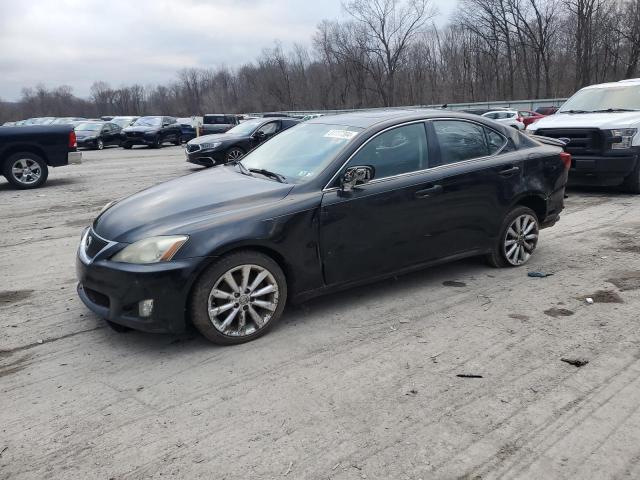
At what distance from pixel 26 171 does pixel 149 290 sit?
34.3 ft

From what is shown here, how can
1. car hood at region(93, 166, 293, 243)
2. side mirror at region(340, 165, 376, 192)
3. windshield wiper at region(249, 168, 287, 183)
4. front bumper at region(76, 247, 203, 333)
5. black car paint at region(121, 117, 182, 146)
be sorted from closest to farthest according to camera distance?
1. front bumper at region(76, 247, 203, 333)
2. car hood at region(93, 166, 293, 243)
3. side mirror at region(340, 165, 376, 192)
4. windshield wiper at region(249, 168, 287, 183)
5. black car paint at region(121, 117, 182, 146)

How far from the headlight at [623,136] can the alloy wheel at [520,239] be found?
482 cm

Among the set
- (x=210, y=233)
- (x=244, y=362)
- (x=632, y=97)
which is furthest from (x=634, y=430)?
(x=632, y=97)

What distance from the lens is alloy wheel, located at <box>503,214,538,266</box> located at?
217 inches

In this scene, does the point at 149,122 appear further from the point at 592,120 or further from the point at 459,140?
the point at 459,140

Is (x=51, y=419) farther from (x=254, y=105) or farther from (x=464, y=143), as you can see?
(x=254, y=105)

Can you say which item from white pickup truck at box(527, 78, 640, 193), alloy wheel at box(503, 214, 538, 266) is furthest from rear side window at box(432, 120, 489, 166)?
white pickup truck at box(527, 78, 640, 193)

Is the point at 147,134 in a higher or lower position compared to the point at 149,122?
lower

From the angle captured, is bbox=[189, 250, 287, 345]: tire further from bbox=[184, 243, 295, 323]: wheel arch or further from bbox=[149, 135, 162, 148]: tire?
bbox=[149, 135, 162, 148]: tire

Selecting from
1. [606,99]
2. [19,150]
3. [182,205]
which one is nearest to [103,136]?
[19,150]

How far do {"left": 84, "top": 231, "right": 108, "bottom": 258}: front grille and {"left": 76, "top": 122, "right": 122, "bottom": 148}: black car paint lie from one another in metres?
26.4

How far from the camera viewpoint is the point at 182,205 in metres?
4.14

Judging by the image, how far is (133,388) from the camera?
3426 mm

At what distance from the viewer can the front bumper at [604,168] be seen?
30.4ft
